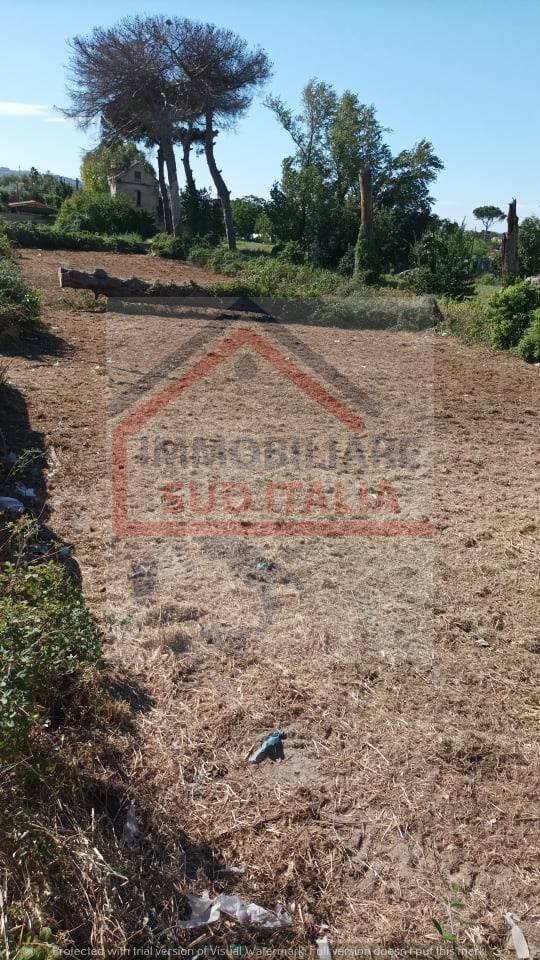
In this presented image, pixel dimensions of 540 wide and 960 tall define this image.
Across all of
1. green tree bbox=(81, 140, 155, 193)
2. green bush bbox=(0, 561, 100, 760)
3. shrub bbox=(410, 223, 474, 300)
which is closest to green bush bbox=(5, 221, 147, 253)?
shrub bbox=(410, 223, 474, 300)

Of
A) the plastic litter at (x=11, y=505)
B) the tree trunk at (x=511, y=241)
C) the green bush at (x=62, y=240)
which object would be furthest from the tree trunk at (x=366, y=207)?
the plastic litter at (x=11, y=505)

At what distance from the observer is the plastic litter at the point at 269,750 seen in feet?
8.68

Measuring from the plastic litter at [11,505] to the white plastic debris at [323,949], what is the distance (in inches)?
114

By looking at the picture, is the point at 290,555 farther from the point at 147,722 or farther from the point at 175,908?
the point at 175,908

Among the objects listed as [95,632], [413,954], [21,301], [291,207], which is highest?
[291,207]

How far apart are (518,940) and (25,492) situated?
3.76 m

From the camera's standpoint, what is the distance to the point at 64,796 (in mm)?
2215

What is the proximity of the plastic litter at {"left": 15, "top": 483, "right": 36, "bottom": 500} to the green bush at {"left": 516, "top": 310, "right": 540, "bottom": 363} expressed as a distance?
7.72 meters

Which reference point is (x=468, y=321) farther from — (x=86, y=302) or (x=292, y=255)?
(x=292, y=255)

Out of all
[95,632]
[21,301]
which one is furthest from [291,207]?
[95,632]

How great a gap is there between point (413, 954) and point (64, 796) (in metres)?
1.17

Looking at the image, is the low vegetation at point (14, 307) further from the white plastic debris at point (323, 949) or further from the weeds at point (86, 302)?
the white plastic debris at point (323, 949)

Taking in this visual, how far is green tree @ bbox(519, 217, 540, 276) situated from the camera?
1789 cm

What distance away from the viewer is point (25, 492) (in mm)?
4582
